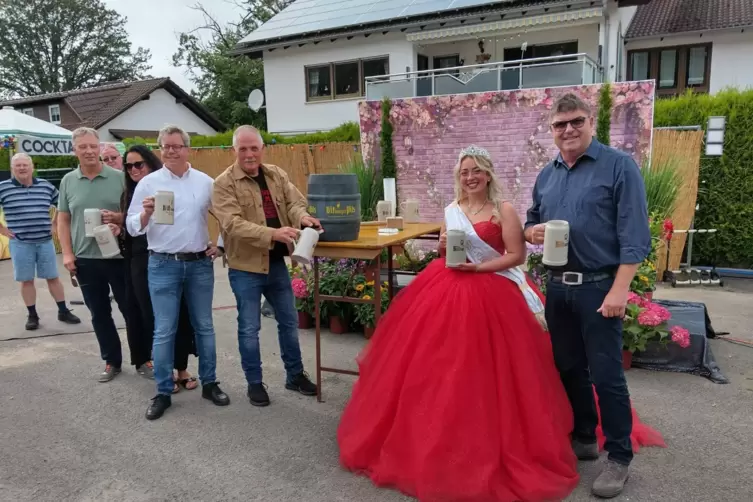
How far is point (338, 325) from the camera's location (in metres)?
5.70

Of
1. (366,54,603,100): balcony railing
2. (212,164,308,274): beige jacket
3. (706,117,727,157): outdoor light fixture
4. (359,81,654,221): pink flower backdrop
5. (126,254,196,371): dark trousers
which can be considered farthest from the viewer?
(366,54,603,100): balcony railing

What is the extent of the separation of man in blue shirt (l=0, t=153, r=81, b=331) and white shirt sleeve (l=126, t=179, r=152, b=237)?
3.10 meters

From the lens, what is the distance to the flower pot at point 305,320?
5.88 meters

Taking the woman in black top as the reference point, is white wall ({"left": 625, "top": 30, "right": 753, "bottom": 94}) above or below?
above

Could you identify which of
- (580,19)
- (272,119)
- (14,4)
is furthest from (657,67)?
(14,4)

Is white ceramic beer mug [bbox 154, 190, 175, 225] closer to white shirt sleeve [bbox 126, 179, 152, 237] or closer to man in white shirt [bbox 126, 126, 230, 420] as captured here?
man in white shirt [bbox 126, 126, 230, 420]

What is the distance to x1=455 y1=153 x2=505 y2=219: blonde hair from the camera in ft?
10.2

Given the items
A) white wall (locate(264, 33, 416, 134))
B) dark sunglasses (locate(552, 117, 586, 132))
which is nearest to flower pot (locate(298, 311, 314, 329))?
dark sunglasses (locate(552, 117, 586, 132))

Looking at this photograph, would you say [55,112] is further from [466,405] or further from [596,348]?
[596,348]

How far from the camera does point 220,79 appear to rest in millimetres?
30500

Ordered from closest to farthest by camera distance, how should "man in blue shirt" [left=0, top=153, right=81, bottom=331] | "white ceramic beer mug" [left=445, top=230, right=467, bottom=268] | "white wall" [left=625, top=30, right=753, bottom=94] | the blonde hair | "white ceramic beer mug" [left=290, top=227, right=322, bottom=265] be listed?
"white ceramic beer mug" [left=445, top=230, right=467, bottom=268], the blonde hair, "white ceramic beer mug" [left=290, top=227, right=322, bottom=265], "man in blue shirt" [left=0, top=153, right=81, bottom=331], "white wall" [left=625, top=30, right=753, bottom=94]

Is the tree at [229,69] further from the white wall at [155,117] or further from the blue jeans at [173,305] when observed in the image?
the blue jeans at [173,305]

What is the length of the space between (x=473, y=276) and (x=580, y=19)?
13.0 metres

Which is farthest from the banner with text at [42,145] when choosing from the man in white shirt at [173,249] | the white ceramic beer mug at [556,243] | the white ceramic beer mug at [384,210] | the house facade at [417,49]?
the white ceramic beer mug at [556,243]
